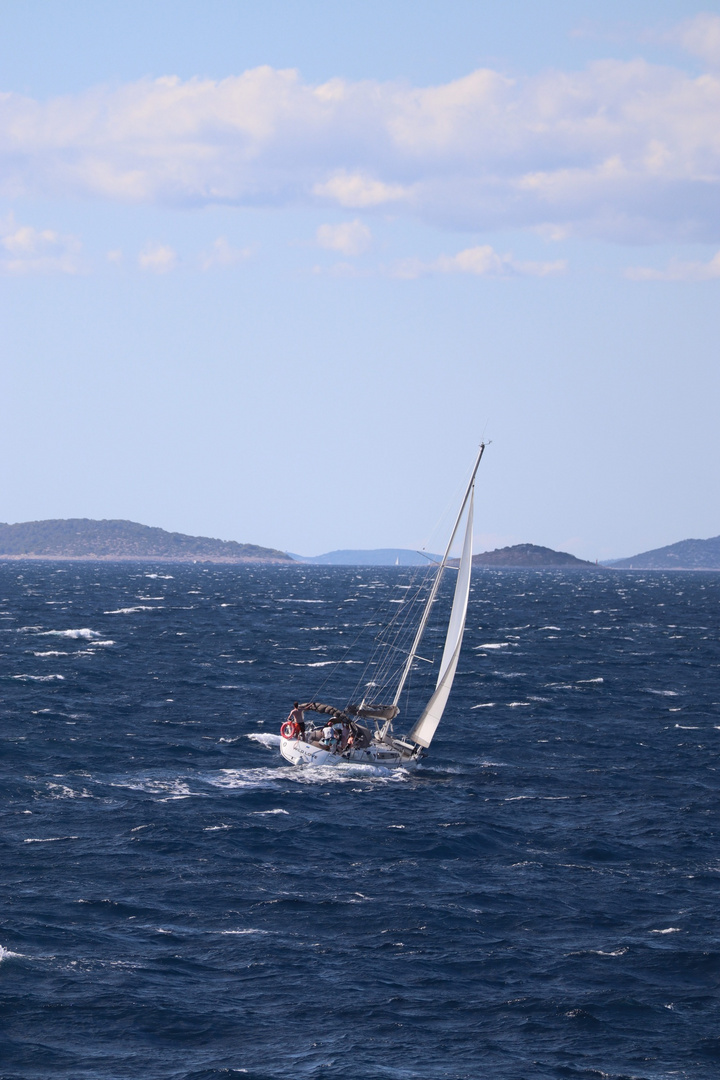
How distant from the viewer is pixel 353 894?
3456cm

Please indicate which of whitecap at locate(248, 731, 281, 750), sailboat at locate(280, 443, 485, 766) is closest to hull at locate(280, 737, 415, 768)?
sailboat at locate(280, 443, 485, 766)

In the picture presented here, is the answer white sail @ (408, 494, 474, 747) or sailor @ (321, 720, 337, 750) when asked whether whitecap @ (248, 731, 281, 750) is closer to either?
sailor @ (321, 720, 337, 750)

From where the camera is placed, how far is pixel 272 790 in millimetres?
47188

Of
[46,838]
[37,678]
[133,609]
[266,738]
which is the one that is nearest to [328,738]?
[266,738]

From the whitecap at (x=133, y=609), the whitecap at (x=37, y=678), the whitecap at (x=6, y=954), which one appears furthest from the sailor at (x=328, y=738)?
the whitecap at (x=133, y=609)

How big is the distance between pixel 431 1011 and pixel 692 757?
31.3m

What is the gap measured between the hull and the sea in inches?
23.9

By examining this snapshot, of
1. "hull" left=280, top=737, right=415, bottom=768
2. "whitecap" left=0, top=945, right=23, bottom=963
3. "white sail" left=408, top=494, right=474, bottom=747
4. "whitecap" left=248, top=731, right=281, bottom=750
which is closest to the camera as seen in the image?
"whitecap" left=0, top=945, right=23, bottom=963

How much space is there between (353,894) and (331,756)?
17210 millimetres

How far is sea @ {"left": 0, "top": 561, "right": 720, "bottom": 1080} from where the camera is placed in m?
25.2

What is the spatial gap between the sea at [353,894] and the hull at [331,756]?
61 cm

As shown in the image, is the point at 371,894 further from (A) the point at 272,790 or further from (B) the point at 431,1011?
(A) the point at 272,790

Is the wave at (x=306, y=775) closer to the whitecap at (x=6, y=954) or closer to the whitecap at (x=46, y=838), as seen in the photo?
the whitecap at (x=46, y=838)

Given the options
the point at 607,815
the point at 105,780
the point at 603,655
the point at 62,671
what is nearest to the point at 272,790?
the point at 105,780
